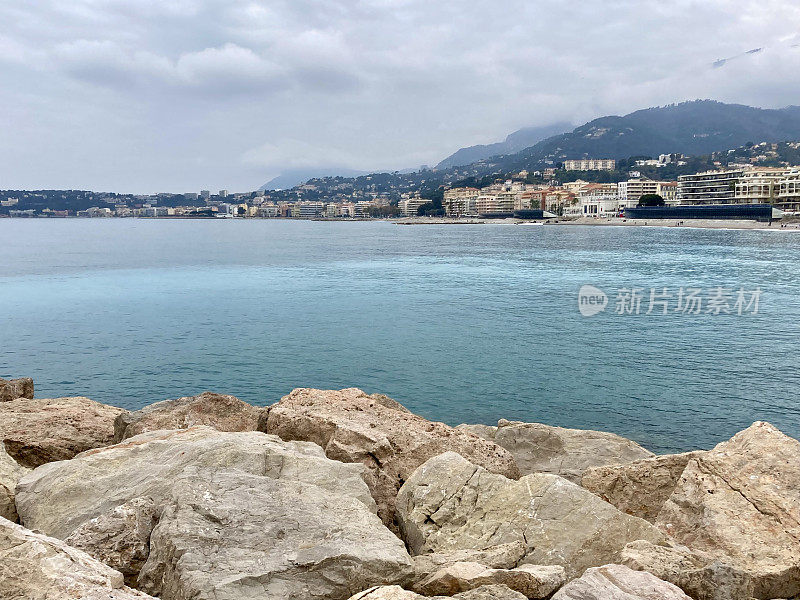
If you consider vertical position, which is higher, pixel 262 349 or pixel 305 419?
pixel 305 419

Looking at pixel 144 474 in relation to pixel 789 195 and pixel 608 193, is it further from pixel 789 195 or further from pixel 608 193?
pixel 608 193

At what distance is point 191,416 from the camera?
6621mm

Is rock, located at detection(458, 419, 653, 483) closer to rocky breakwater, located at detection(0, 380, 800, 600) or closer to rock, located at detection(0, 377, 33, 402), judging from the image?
rocky breakwater, located at detection(0, 380, 800, 600)

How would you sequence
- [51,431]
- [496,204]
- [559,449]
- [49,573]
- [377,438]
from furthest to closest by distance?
[496,204]
[559,449]
[51,431]
[377,438]
[49,573]

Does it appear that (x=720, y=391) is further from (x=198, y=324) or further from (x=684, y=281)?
(x=684, y=281)

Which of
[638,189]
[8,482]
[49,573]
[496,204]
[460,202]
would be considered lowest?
[8,482]

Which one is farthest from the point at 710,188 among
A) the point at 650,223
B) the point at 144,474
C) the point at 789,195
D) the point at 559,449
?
the point at 144,474

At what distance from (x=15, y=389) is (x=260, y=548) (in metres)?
7.27

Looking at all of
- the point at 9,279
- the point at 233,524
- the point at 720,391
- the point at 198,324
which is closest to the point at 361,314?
the point at 198,324

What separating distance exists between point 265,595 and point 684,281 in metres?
29.0

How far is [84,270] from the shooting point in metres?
34.2

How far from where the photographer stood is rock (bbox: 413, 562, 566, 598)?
3328 mm

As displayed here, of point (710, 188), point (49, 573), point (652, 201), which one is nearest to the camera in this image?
point (49, 573)

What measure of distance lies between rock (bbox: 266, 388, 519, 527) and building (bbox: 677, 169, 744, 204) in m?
105
